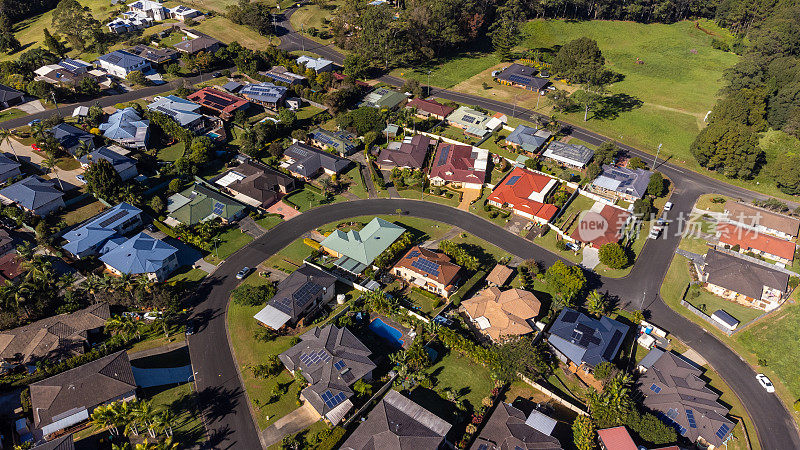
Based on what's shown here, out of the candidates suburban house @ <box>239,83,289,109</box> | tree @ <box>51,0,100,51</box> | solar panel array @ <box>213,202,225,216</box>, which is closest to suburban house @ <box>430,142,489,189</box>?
solar panel array @ <box>213,202,225,216</box>

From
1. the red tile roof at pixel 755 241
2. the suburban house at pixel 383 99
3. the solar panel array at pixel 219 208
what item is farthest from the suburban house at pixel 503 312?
the suburban house at pixel 383 99

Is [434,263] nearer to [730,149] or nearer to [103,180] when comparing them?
[103,180]

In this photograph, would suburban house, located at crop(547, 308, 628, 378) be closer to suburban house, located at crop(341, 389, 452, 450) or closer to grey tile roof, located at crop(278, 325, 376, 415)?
suburban house, located at crop(341, 389, 452, 450)

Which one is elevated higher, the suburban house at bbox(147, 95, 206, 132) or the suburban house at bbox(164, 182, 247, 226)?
the suburban house at bbox(147, 95, 206, 132)

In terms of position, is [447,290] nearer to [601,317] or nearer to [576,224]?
[601,317]

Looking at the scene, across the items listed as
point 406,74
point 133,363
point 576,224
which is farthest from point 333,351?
point 406,74

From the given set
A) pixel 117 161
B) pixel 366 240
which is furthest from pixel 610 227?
pixel 117 161

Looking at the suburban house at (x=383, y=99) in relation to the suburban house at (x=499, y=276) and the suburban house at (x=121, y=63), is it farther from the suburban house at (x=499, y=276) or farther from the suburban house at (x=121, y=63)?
the suburban house at (x=121, y=63)
